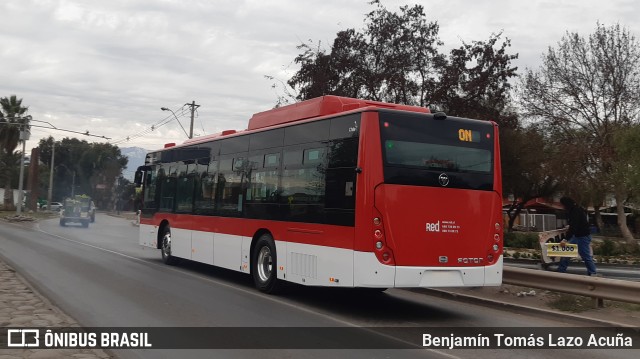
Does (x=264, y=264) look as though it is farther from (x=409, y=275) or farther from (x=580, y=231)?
(x=580, y=231)

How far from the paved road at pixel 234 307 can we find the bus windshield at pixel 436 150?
220 centimetres

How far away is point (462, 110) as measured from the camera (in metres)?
26.5

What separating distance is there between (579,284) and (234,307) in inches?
225

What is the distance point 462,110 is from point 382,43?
16.1 feet

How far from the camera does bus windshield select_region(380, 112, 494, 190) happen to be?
8.95m

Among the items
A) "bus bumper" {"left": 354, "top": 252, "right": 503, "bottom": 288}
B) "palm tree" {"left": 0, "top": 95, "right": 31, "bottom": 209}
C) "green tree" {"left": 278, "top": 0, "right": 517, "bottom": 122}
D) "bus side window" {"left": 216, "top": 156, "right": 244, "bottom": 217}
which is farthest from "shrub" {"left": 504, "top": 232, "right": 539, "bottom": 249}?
"palm tree" {"left": 0, "top": 95, "right": 31, "bottom": 209}

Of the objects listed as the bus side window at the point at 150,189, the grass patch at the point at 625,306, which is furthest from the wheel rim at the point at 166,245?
the grass patch at the point at 625,306

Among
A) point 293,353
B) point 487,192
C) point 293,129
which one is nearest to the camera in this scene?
point 293,353

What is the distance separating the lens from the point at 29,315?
26.3ft

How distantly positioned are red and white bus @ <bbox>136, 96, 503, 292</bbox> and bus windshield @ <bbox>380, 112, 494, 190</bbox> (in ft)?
0.06

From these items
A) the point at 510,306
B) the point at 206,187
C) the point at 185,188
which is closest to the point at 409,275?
the point at 510,306

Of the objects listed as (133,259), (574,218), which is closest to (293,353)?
(574,218)

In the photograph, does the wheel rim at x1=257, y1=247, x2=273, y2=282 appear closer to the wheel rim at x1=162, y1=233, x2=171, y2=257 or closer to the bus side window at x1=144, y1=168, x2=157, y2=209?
the wheel rim at x1=162, y1=233, x2=171, y2=257

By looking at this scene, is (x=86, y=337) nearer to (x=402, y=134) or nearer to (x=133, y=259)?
(x=402, y=134)
